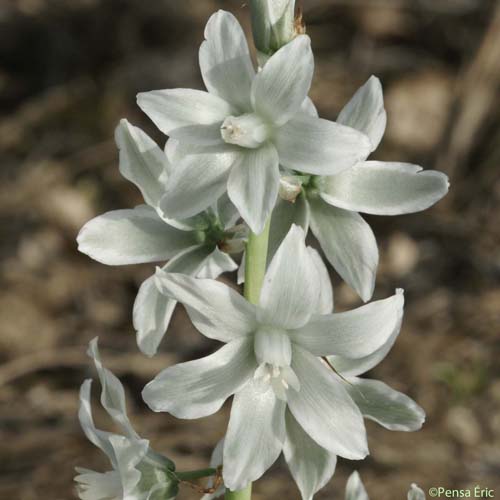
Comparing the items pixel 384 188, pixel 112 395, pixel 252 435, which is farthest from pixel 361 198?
pixel 112 395

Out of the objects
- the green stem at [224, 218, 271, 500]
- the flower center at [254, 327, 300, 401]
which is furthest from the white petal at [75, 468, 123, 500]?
the green stem at [224, 218, 271, 500]

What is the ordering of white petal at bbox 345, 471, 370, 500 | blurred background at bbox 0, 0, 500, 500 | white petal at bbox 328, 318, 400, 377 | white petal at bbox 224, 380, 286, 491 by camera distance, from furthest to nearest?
blurred background at bbox 0, 0, 500, 500, white petal at bbox 345, 471, 370, 500, white petal at bbox 328, 318, 400, 377, white petal at bbox 224, 380, 286, 491

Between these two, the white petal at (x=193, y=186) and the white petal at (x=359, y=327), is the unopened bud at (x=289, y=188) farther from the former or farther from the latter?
the white petal at (x=359, y=327)

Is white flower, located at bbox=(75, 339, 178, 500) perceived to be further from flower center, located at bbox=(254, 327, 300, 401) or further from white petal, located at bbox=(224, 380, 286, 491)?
flower center, located at bbox=(254, 327, 300, 401)

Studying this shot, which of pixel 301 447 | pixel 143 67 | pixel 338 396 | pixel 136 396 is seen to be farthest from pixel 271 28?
pixel 143 67

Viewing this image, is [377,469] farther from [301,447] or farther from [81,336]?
[301,447]

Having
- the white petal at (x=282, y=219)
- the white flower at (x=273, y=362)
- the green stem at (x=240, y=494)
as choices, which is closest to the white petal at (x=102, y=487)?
the green stem at (x=240, y=494)

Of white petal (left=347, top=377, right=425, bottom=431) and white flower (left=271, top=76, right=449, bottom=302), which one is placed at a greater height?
white flower (left=271, top=76, right=449, bottom=302)

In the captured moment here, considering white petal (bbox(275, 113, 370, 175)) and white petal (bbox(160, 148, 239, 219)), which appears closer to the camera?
white petal (bbox(275, 113, 370, 175))
